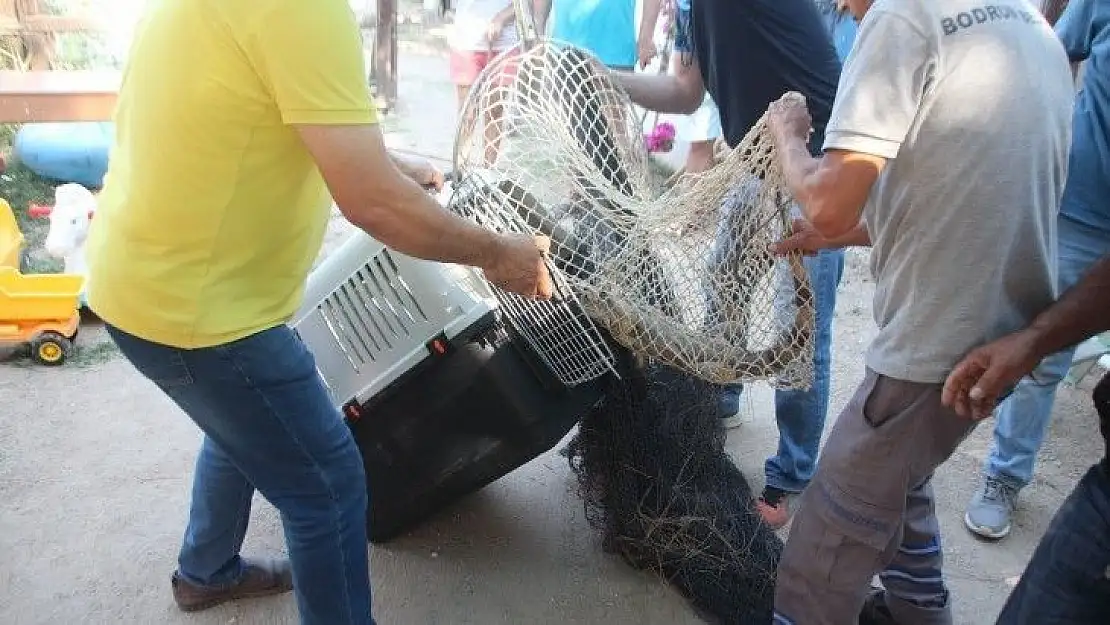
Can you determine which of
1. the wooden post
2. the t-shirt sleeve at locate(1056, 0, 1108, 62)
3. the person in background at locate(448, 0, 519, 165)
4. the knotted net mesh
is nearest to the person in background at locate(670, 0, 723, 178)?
the person in background at locate(448, 0, 519, 165)

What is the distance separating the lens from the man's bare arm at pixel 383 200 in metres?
1.33

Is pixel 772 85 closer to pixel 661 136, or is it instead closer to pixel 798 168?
pixel 798 168

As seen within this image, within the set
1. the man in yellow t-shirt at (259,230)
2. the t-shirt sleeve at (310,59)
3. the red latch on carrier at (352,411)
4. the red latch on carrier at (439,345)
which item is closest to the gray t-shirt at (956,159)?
the man in yellow t-shirt at (259,230)

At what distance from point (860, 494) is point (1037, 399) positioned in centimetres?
126

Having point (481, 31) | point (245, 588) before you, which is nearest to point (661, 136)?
point (481, 31)

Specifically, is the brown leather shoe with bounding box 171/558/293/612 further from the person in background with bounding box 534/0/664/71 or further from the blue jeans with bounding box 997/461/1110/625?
the person in background with bounding box 534/0/664/71

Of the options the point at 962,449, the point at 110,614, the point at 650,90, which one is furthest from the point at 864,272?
the point at 110,614

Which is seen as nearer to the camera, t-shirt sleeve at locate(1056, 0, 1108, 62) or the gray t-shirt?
the gray t-shirt

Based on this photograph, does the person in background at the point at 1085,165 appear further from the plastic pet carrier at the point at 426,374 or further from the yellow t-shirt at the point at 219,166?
the yellow t-shirt at the point at 219,166

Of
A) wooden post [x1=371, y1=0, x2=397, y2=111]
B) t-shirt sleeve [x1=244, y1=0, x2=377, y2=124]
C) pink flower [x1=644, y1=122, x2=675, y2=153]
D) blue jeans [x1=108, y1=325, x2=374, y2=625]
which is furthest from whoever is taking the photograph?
wooden post [x1=371, y1=0, x2=397, y2=111]

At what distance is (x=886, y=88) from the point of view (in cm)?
137

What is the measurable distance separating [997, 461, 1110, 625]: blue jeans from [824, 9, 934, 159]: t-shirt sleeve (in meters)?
0.66

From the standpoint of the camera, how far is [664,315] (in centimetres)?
190

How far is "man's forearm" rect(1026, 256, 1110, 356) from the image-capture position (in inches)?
57.1
